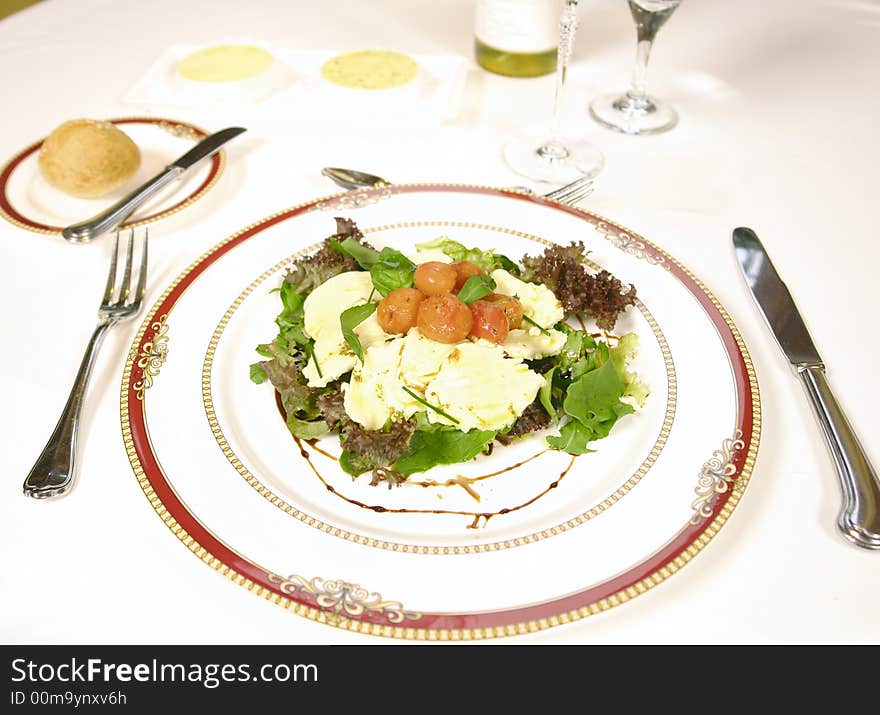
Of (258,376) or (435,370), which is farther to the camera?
(258,376)

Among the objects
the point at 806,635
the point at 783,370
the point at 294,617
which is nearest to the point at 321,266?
the point at 294,617

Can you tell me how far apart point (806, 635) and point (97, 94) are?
260cm

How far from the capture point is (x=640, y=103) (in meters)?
2.50

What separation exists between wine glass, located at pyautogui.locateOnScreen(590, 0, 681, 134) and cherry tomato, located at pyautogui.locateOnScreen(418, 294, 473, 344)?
133cm

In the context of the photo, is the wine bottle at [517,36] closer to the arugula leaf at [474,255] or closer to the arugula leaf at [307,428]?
the arugula leaf at [474,255]

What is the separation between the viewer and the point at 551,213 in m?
1.92

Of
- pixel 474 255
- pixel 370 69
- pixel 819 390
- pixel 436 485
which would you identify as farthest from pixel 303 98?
pixel 819 390

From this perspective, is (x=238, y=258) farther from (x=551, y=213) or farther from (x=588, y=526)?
(x=588, y=526)

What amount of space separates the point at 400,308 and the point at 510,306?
219 mm

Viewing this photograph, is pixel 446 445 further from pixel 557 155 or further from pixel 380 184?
pixel 557 155

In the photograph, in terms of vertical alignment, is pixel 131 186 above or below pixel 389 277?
below

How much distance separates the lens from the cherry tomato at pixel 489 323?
1403mm

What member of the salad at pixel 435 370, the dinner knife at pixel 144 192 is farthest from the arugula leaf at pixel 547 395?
the dinner knife at pixel 144 192

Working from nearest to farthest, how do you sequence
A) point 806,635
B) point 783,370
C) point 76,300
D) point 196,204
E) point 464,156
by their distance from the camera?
point 806,635, point 783,370, point 76,300, point 196,204, point 464,156
